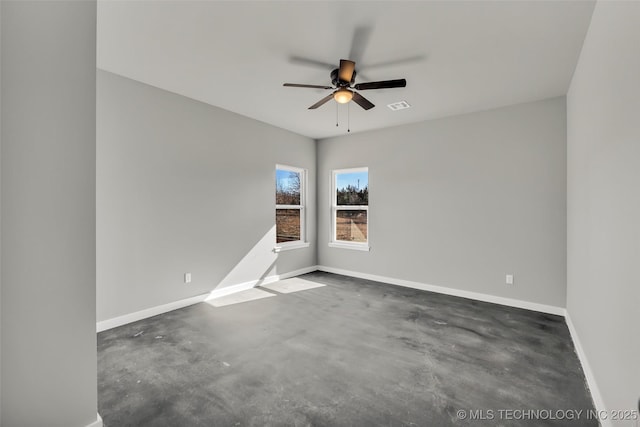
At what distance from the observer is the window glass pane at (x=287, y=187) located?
5246 millimetres

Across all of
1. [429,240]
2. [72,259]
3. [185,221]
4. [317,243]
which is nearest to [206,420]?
[72,259]

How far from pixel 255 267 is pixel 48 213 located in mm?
3417

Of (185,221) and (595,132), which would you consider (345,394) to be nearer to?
(595,132)

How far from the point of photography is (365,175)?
5359 millimetres

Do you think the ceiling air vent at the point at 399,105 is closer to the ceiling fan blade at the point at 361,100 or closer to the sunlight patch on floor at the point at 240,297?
the ceiling fan blade at the point at 361,100

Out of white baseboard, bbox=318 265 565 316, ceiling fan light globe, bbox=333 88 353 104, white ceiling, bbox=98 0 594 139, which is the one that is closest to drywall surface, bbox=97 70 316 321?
white ceiling, bbox=98 0 594 139

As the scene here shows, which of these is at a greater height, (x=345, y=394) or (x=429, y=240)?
(x=429, y=240)

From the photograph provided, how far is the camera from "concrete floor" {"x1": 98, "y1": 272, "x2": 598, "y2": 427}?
5.98 ft

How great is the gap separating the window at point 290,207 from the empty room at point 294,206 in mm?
59

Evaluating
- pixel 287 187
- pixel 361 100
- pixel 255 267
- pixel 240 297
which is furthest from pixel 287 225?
pixel 361 100

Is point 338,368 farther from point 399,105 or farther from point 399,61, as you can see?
point 399,105

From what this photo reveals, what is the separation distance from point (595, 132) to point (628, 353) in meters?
1.50

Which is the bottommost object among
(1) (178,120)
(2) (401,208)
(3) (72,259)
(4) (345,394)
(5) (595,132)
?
(4) (345,394)

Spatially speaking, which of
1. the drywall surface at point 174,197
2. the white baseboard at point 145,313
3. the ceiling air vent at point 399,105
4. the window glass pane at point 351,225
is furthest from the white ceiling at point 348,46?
the white baseboard at point 145,313
